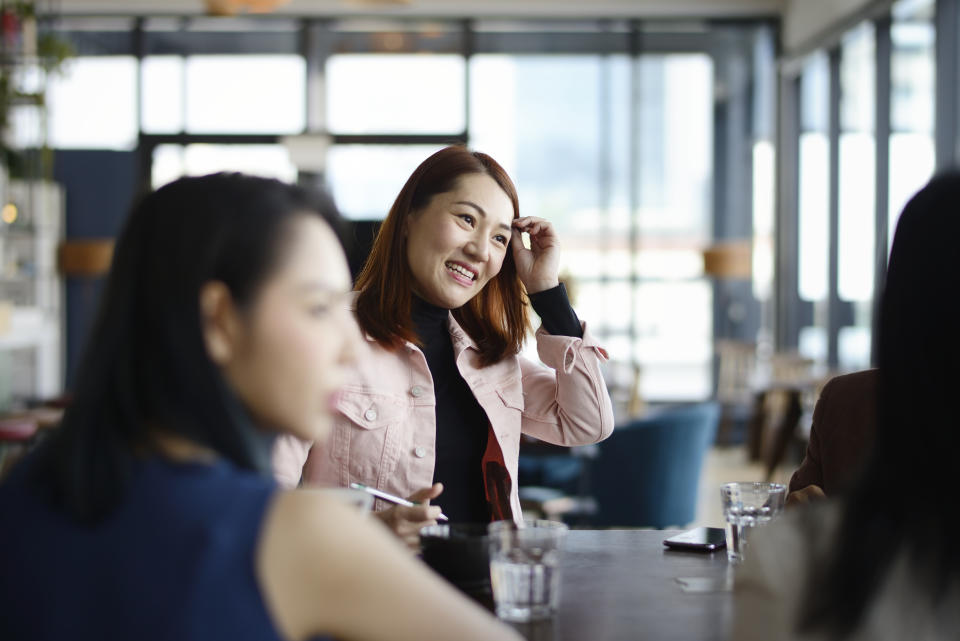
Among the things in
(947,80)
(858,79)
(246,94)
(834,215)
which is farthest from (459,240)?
(246,94)

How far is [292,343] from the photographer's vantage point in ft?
2.64

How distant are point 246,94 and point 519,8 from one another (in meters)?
2.38

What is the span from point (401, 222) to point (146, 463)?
125 cm

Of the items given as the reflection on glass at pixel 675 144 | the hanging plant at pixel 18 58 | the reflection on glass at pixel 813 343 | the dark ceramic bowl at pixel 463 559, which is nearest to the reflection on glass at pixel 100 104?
the hanging plant at pixel 18 58

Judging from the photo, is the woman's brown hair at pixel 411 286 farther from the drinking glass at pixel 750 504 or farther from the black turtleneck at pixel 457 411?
the drinking glass at pixel 750 504

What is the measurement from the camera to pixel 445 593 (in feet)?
2.49

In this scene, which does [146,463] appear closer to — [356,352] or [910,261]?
[356,352]

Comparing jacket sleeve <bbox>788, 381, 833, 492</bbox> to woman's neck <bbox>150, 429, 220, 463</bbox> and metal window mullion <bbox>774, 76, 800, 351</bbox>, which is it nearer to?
woman's neck <bbox>150, 429, 220, 463</bbox>

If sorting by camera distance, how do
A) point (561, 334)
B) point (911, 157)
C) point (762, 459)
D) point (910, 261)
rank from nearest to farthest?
point (910, 261) → point (561, 334) → point (911, 157) → point (762, 459)

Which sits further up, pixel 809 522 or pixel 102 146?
pixel 102 146

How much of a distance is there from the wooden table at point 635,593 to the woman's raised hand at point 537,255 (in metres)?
0.53

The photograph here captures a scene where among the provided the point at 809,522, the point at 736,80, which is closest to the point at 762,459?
the point at 736,80

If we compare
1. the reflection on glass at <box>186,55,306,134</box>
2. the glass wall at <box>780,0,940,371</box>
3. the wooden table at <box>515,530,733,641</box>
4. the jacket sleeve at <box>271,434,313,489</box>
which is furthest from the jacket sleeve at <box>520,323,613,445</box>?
the reflection on glass at <box>186,55,306,134</box>

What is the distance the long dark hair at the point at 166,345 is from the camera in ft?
2.54
